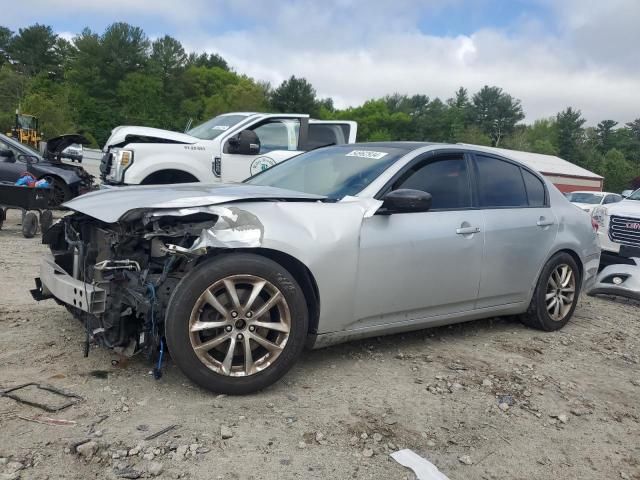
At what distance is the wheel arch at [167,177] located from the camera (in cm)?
784

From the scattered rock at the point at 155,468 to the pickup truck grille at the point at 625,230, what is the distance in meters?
7.10

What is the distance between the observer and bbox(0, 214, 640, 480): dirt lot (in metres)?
2.58

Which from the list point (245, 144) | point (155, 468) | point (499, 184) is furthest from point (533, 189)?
point (245, 144)

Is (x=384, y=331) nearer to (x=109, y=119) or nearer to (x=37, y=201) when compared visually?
(x=37, y=201)

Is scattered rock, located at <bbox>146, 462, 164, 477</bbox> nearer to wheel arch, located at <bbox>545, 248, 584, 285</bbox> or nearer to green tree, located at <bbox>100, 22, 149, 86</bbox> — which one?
wheel arch, located at <bbox>545, 248, 584, 285</bbox>

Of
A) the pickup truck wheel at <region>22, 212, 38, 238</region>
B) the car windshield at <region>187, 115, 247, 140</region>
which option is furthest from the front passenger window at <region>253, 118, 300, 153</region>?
the pickup truck wheel at <region>22, 212, 38, 238</region>

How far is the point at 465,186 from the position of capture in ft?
14.5

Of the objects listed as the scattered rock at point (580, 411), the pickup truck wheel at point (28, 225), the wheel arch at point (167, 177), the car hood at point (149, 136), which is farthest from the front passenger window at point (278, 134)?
the scattered rock at point (580, 411)

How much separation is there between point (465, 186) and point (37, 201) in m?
6.73

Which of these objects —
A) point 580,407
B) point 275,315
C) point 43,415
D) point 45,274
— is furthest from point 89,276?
point 580,407

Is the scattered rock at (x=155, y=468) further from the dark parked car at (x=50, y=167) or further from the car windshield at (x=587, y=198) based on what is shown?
the car windshield at (x=587, y=198)

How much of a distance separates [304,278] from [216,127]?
19.6 feet

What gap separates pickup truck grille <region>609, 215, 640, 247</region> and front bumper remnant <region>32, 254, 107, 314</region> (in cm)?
698

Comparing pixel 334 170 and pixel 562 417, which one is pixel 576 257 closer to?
pixel 562 417
